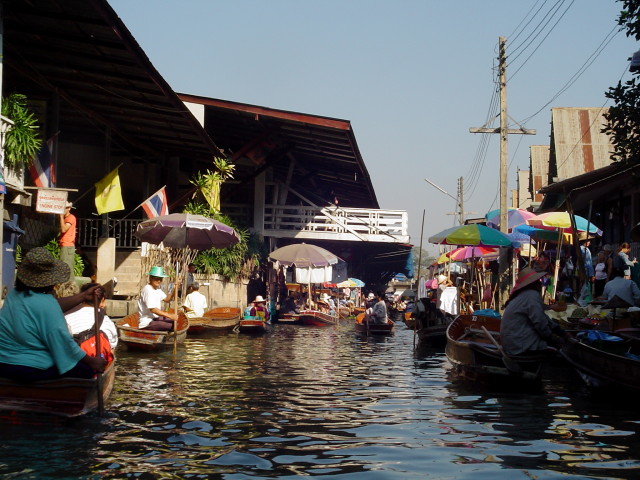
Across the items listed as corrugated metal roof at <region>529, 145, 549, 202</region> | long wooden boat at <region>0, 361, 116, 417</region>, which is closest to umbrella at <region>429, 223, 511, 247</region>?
long wooden boat at <region>0, 361, 116, 417</region>

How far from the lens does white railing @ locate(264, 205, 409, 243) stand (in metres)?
29.9

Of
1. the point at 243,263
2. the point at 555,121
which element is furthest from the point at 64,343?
the point at 555,121

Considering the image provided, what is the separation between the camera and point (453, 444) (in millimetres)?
6855

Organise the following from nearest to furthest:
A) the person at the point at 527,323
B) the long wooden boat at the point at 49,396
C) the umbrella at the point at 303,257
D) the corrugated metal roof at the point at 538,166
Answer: the long wooden boat at the point at 49,396 → the person at the point at 527,323 → the umbrella at the point at 303,257 → the corrugated metal roof at the point at 538,166

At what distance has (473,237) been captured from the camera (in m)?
18.0

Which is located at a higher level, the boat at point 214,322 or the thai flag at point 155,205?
the thai flag at point 155,205

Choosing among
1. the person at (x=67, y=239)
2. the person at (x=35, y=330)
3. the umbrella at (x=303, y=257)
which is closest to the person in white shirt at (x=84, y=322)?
the person at (x=35, y=330)

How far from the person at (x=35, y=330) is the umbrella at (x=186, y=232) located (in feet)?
32.9

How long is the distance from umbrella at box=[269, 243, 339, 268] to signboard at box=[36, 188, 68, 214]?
12271mm

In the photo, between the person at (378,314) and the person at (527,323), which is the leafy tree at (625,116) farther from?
the person at (378,314)

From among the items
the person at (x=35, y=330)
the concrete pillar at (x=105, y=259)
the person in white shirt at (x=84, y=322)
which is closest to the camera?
the person at (x=35, y=330)

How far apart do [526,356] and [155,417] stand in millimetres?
4578

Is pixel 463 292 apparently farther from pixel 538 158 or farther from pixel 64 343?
pixel 64 343

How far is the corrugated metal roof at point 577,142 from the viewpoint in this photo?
91.4ft
